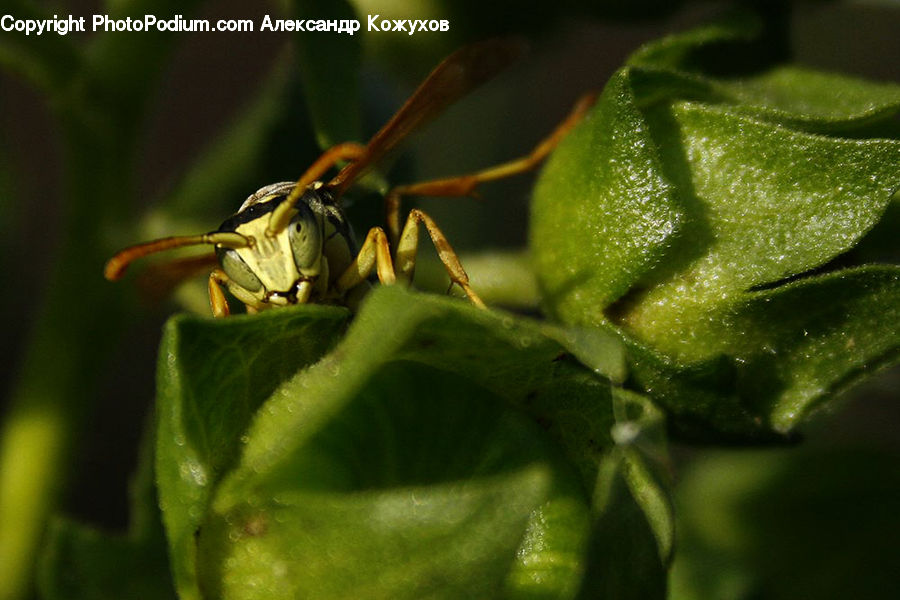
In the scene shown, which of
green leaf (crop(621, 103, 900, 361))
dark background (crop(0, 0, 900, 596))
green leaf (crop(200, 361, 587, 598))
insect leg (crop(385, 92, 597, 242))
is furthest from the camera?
dark background (crop(0, 0, 900, 596))

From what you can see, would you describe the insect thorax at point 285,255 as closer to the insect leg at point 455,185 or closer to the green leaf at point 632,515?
the insect leg at point 455,185

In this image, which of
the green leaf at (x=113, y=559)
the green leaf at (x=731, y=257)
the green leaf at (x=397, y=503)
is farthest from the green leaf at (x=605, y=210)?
the green leaf at (x=113, y=559)

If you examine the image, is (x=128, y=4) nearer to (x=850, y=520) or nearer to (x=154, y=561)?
(x=154, y=561)

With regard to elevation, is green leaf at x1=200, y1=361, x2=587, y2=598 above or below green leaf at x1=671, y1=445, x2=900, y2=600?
above

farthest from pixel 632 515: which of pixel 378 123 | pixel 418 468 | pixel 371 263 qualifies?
pixel 378 123

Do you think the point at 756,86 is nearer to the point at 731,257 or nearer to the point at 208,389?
the point at 731,257

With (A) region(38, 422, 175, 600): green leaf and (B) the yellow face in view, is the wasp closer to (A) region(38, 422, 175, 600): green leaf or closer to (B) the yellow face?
(B) the yellow face

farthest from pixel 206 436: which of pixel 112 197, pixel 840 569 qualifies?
pixel 840 569

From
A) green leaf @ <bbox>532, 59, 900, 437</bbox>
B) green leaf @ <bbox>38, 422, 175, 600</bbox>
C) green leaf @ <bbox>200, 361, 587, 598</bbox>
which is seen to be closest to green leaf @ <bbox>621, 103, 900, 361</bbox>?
green leaf @ <bbox>532, 59, 900, 437</bbox>
